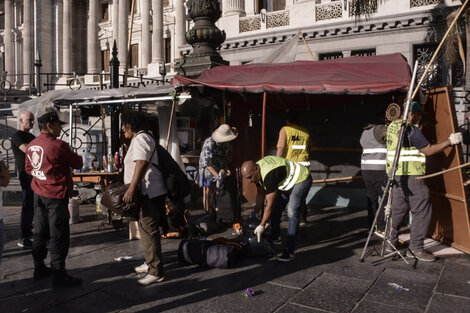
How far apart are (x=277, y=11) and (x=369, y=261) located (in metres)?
20.3

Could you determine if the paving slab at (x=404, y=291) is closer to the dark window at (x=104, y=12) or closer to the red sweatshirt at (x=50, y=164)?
the red sweatshirt at (x=50, y=164)

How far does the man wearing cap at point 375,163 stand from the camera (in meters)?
6.73

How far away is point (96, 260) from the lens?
5781 mm

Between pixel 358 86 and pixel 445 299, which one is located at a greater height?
pixel 358 86

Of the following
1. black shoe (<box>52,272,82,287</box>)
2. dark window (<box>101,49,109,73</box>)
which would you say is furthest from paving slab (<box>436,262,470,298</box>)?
dark window (<box>101,49,109,73</box>)

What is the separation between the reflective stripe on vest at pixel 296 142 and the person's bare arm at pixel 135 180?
3.40 m

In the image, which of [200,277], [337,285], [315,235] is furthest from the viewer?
[315,235]

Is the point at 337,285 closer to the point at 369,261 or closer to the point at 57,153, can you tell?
the point at 369,261

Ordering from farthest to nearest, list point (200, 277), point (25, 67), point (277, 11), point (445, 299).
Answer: point (25, 67)
point (277, 11)
point (200, 277)
point (445, 299)

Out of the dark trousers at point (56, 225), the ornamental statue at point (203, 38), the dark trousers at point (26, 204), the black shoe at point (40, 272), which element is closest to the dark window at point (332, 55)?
the ornamental statue at point (203, 38)

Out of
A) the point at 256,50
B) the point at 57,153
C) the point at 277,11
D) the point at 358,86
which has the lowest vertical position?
the point at 57,153

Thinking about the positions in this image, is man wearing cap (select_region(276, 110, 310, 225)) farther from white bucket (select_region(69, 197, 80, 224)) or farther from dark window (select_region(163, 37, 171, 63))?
dark window (select_region(163, 37, 171, 63))

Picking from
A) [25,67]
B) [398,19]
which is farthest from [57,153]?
[25,67]

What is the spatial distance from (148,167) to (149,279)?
1291 millimetres
